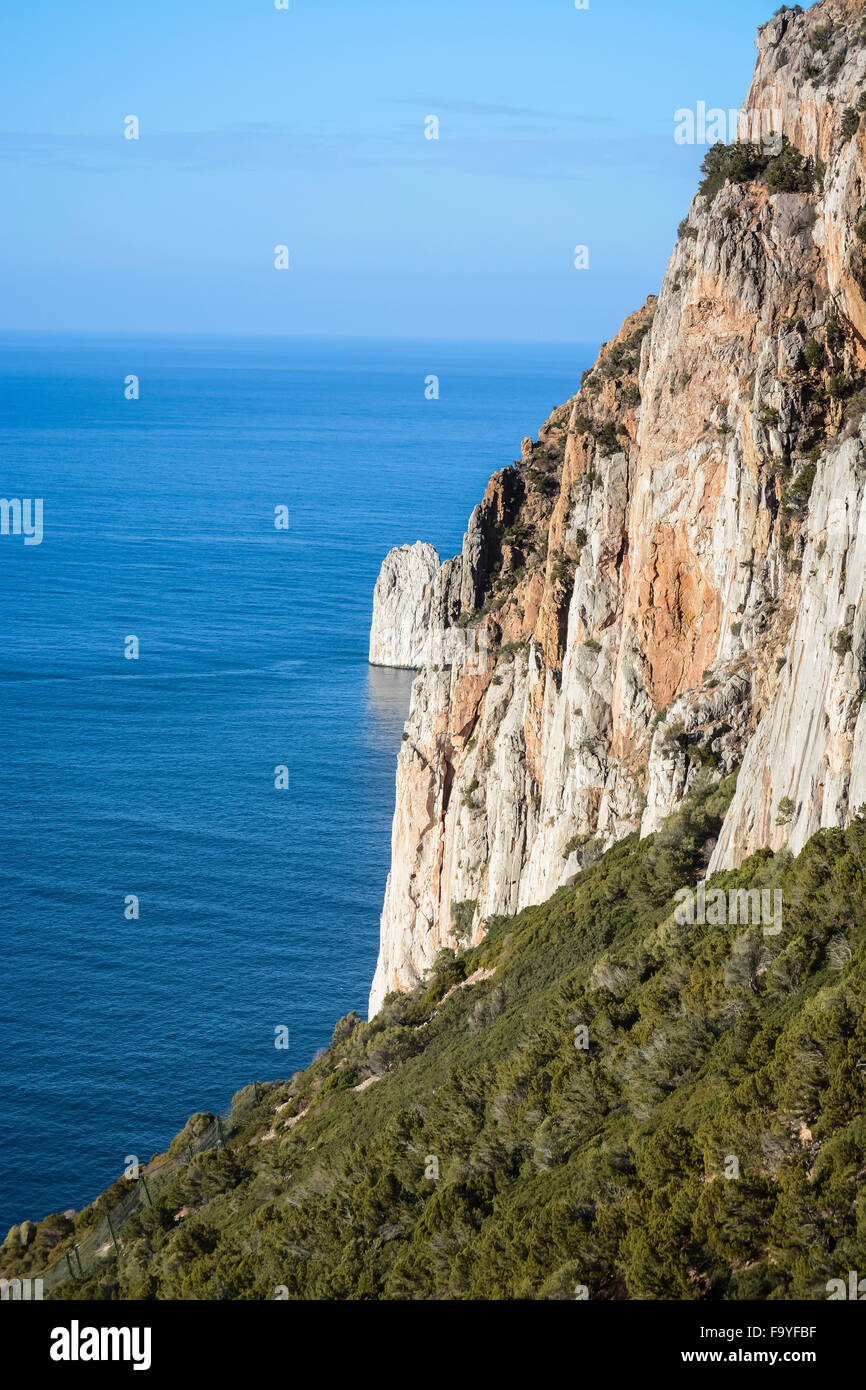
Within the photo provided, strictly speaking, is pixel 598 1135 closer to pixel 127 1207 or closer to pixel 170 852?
pixel 127 1207

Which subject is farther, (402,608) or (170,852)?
(402,608)

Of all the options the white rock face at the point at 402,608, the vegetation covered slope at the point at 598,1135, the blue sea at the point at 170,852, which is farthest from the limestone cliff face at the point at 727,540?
the white rock face at the point at 402,608

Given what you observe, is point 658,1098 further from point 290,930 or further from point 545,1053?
point 290,930

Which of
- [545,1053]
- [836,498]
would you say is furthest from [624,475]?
[545,1053]

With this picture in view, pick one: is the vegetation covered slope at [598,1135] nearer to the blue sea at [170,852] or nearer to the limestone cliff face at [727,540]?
the limestone cliff face at [727,540]

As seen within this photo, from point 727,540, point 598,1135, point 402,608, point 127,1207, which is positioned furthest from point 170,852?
point 598,1135

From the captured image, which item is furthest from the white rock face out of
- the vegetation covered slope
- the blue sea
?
the vegetation covered slope
